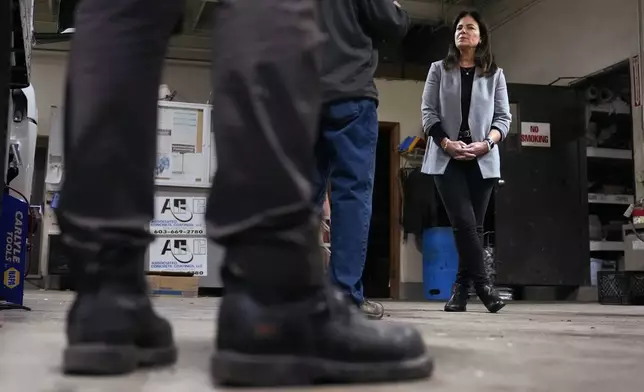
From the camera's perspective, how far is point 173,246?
506 centimetres

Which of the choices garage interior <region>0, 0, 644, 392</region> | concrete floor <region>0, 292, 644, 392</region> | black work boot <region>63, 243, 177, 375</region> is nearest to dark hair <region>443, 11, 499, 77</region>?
garage interior <region>0, 0, 644, 392</region>

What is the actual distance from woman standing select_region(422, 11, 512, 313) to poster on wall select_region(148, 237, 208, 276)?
8.55ft

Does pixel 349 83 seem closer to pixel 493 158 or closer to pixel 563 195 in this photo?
pixel 493 158

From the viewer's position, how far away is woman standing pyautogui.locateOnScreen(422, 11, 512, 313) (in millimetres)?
2711

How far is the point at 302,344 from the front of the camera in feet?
2.15

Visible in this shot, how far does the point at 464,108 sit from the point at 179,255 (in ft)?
9.28

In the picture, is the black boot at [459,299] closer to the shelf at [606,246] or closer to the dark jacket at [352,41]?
the dark jacket at [352,41]

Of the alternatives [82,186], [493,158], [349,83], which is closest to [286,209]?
[82,186]

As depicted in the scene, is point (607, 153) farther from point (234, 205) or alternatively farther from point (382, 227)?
point (234, 205)

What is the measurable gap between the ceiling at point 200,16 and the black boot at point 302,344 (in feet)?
20.3

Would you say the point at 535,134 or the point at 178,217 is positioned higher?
the point at 535,134

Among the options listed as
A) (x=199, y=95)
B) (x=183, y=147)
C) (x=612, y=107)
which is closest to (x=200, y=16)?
(x=199, y=95)

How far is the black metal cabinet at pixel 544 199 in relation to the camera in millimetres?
5477

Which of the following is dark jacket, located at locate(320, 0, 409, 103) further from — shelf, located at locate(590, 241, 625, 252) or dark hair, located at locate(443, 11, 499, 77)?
shelf, located at locate(590, 241, 625, 252)
